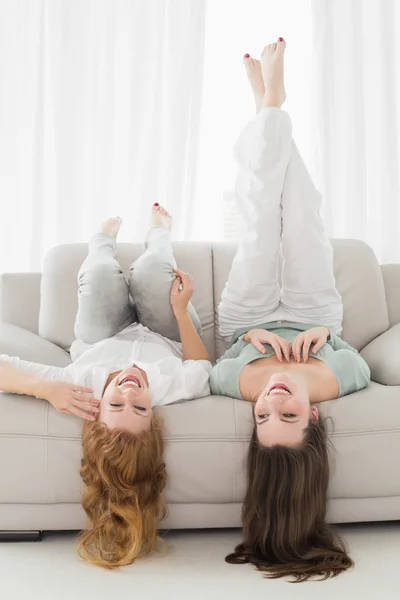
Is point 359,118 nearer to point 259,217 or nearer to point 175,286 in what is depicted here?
point 259,217

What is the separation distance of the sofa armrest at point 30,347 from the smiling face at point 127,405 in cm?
55

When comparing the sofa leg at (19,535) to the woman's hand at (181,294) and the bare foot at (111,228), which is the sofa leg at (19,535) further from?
the bare foot at (111,228)

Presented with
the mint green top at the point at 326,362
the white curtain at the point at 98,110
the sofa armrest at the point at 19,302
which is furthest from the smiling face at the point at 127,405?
the white curtain at the point at 98,110

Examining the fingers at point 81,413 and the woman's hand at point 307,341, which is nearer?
the fingers at point 81,413

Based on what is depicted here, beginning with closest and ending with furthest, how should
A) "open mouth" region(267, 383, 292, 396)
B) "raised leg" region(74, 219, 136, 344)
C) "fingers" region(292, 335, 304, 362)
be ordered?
"open mouth" region(267, 383, 292, 396) → "fingers" region(292, 335, 304, 362) → "raised leg" region(74, 219, 136, 344)

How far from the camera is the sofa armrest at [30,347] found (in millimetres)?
2217

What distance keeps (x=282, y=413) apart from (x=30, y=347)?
0.99 m

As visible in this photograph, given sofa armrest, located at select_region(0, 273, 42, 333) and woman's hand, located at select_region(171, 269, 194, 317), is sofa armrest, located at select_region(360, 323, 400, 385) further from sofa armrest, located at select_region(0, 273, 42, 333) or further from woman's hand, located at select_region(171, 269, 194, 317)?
sofa armrest, located at select_region(0, 273, 42, 333)

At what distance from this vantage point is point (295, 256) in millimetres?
2283

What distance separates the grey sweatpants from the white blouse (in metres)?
0.04

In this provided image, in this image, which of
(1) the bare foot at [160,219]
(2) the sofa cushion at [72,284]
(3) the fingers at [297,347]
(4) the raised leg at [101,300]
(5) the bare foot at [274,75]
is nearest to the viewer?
(3) the fingers at [297,347]

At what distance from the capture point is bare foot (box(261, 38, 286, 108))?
231cm

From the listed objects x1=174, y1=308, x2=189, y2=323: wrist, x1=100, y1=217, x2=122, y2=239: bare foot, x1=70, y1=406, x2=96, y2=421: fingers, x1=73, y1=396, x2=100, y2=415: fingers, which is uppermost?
x1=100, y1=217, x2=122, y2=239: bare foot

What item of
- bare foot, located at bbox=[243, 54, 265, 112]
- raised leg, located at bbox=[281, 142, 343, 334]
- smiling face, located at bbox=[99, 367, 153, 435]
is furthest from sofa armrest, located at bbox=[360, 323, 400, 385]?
bare foot, located at bbox=[243, 54, 265, 112]
